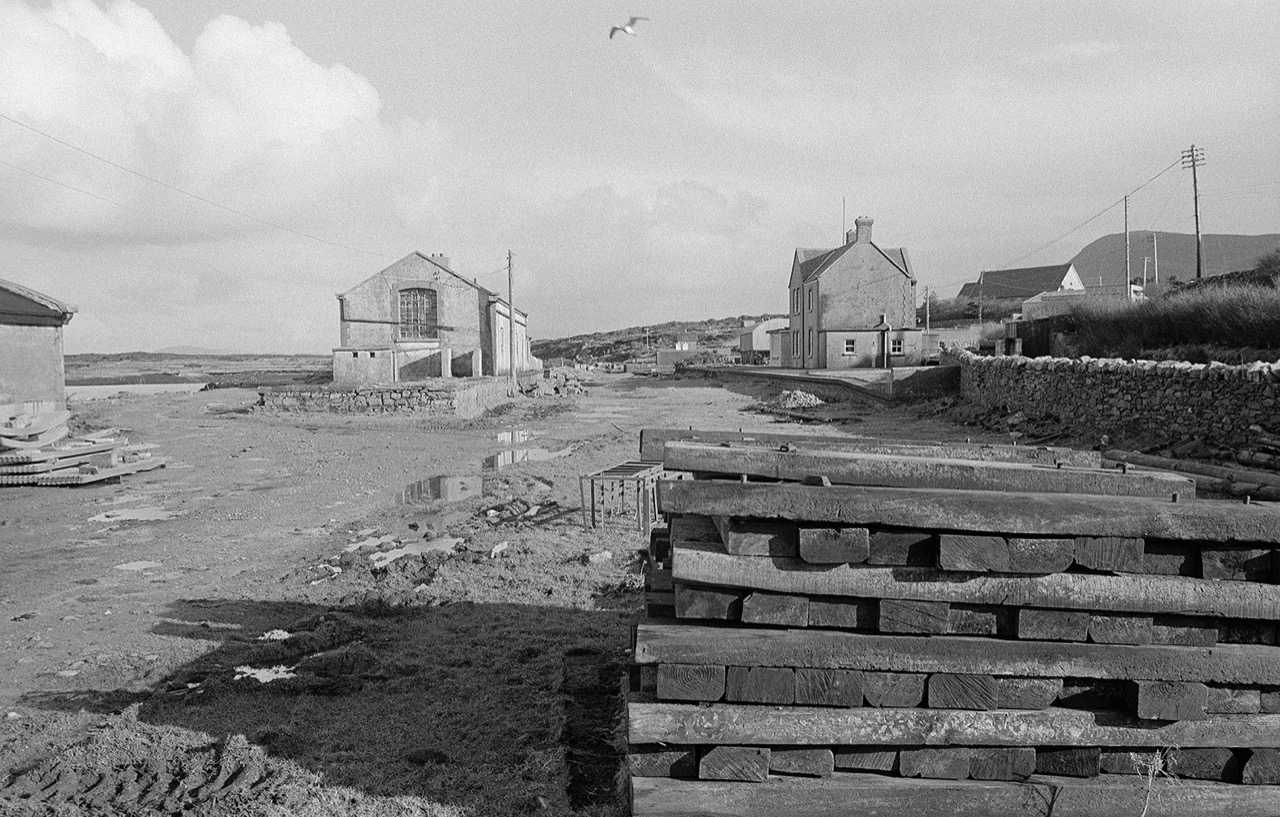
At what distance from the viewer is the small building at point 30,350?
2038 cm

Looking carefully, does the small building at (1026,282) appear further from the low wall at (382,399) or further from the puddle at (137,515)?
the puddle at (137,515)

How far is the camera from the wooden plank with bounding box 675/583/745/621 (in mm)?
3736

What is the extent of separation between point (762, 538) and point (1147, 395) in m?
16.0

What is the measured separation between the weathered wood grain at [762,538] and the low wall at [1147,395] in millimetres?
13038

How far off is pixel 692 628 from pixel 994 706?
1.29m

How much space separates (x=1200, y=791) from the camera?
3555 millimetres

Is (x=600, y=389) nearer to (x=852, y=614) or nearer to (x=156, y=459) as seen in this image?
(x=156, y=459)

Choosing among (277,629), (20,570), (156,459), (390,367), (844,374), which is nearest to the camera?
(277,629)

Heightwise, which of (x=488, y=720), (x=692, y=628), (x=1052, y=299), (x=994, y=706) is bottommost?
(x=488, y=720)

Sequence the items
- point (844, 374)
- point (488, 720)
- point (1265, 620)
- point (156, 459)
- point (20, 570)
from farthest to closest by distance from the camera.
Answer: point (844, 374)
point (156, 459)
point (20, 570)
point (488, 720)
point (1265, 620)

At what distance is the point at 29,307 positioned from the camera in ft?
69.3

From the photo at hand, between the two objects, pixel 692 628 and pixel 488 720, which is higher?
pixel 692 628

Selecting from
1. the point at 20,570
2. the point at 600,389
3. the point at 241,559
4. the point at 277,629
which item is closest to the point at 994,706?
the point at 277,629

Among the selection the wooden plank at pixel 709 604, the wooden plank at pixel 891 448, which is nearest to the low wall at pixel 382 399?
the wooden plank at pixel 891 448
